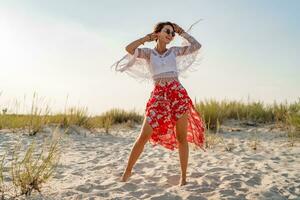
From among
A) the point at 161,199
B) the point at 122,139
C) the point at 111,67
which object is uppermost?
the point at 111,67

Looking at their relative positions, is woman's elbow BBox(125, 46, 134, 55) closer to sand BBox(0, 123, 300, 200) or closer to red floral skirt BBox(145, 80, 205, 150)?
red floral skirt BBox(145, 80, 205, 150)

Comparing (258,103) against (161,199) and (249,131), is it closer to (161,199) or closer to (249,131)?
(249,131)

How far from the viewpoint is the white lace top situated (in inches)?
170

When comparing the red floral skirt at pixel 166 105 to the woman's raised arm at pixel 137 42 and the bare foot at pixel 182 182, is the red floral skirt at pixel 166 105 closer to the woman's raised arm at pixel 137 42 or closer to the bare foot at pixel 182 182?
the woman's raised arm at pixel 137 42

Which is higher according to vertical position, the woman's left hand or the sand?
the woman's left hand

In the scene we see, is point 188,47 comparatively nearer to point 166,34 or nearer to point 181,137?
point 166,34

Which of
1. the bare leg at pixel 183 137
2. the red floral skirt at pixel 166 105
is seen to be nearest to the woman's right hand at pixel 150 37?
the red floral skirt at pixel 166 105

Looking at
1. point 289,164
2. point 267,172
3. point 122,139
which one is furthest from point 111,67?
point 122,139

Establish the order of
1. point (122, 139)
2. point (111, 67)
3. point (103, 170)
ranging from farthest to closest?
point (122, 139), point (103, 170), point (111, 67)

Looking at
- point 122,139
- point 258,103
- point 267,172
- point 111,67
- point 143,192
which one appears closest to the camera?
point 143,192

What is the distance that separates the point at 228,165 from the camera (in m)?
5.39

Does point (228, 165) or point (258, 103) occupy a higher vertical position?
point (258, 103)

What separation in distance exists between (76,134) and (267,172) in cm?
508

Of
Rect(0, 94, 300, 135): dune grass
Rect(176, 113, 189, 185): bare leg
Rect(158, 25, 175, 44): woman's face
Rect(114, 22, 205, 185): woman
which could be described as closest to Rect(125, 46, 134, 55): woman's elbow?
Rect(114, 22, 205, 185): woman
